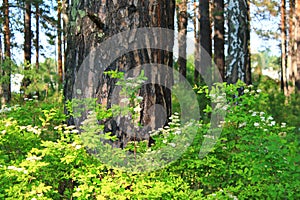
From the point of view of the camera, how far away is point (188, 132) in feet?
11.3

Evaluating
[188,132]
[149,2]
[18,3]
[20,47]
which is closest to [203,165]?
[188,132]

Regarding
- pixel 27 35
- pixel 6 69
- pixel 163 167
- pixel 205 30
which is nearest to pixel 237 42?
pixel 205 30

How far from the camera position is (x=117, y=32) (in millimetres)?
3551

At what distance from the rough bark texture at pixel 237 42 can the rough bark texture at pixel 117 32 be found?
467 centimetres

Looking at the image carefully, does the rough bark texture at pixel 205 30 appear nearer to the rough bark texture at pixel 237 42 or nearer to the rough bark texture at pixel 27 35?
the rough bark texture at pixel 237 42

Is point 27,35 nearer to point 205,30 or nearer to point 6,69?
point 6,69

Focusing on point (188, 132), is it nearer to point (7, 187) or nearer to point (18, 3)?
point (7, 187)

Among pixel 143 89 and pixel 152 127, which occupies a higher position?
pixel 143 89

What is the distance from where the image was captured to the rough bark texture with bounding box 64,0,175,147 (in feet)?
11.6

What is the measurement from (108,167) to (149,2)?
1554mm

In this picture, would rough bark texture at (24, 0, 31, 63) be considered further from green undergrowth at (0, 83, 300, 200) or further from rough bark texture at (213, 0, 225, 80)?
green undergrowth at (0, 83, 300, 200)

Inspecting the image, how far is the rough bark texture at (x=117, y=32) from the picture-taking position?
3.54m

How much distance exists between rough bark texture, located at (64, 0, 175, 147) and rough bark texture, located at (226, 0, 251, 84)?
15.3 feet

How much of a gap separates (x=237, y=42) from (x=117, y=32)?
5.23 meters
